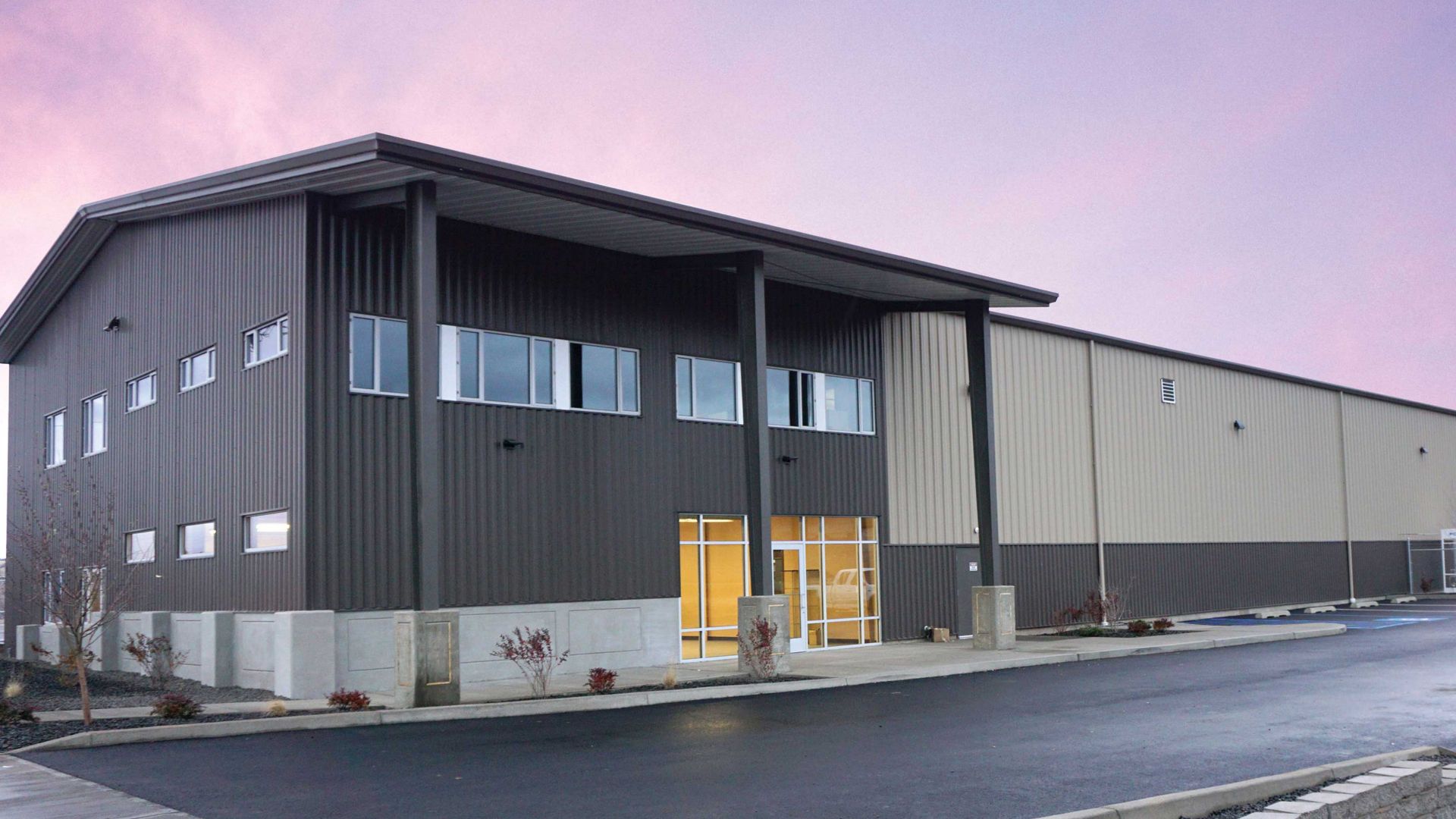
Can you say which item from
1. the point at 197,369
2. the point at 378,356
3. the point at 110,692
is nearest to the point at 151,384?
the point at 197,369

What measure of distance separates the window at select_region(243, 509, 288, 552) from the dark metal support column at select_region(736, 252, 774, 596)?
7.86 metres

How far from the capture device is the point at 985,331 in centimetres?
2766

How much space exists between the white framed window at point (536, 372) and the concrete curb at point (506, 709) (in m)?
5.93

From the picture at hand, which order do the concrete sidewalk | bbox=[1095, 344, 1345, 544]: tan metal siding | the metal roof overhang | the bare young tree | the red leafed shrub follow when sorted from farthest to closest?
bbox=[1095, 344, 1345, 544]: tan metal siding
the red leafed shrub
the metal roof overhang
the concrete sidewalk
the bare young tree

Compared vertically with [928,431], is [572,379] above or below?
above

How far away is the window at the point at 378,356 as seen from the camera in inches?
788

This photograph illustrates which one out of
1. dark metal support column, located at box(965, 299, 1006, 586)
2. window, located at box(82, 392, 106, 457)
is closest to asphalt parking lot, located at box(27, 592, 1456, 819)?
dark metal support column, located at box(965, 299, 1006, 586)

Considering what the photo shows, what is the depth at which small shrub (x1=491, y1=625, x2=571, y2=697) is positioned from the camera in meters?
18.9

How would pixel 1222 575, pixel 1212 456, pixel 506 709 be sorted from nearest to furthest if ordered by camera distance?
pixel 506 709
pixel 1222 575
pixel 1212 456

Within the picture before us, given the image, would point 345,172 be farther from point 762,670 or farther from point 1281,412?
point 1281,412

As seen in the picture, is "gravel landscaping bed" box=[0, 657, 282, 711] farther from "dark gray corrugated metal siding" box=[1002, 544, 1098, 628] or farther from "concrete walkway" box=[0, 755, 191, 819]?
"dark gray corrugated metal siding" box=[1002, 544, 1098, 628]

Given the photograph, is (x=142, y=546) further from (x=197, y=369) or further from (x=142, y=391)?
(x=197, y=369)

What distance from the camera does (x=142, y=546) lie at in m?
25.9

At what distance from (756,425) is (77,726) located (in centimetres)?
1145
